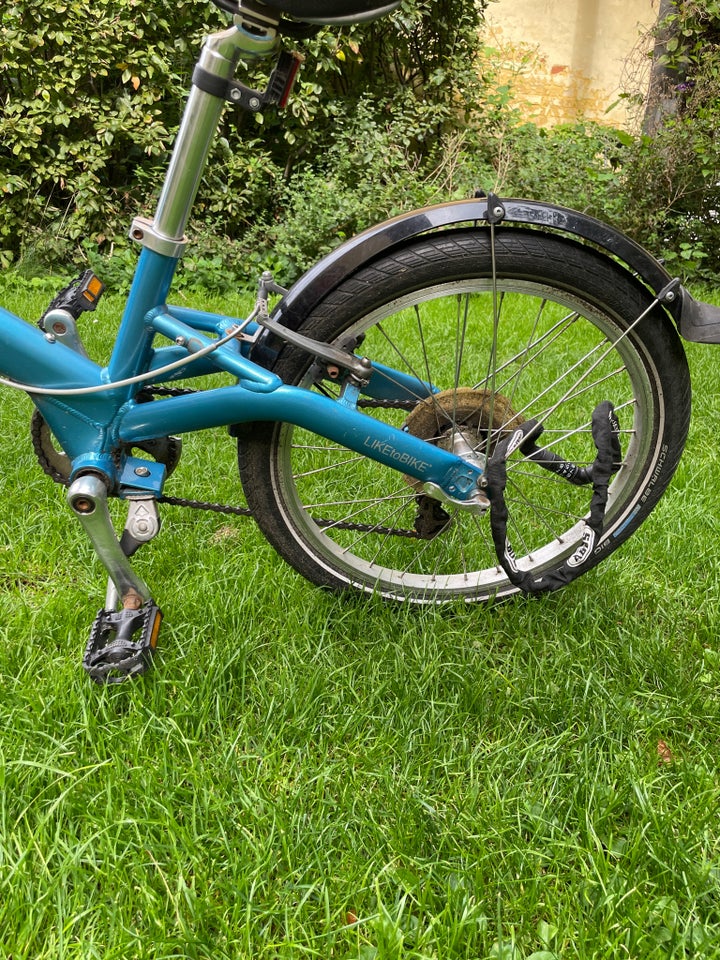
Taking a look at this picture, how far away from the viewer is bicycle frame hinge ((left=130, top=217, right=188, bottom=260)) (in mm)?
1361

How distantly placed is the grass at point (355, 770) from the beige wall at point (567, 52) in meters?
6.79

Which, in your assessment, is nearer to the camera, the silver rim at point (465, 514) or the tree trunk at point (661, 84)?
the silver rim at point (465, 514)

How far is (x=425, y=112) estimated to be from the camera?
557cm

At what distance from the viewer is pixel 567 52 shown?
7.22m

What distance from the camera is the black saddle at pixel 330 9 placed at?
44.9 inches

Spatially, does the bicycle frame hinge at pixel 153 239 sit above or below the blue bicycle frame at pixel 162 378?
above

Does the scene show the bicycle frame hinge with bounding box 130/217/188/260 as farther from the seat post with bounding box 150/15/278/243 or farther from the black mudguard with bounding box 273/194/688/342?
the black mudguard with bounding box 273/194/688/342

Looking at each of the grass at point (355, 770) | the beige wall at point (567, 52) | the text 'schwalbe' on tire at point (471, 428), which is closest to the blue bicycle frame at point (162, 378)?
the text 'schwalbe' on tire at point (471, 428)

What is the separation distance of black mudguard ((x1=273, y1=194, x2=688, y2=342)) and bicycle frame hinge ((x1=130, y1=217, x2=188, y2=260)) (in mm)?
240

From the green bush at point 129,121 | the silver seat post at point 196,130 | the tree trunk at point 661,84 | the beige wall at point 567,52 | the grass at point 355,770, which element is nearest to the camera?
the grass at point 355,770

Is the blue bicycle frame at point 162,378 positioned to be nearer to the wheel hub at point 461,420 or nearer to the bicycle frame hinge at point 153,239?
the bicycle frame hinge at point 153,239

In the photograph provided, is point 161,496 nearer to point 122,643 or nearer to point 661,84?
point 122,643

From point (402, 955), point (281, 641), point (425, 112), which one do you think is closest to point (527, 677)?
point (281, 641)

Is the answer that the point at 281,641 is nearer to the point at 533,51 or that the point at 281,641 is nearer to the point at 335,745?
the point at 335,745
